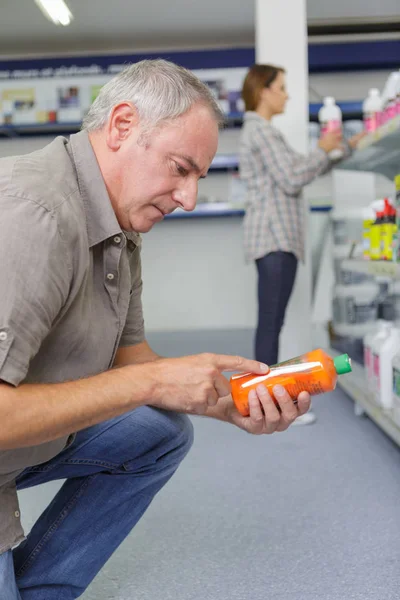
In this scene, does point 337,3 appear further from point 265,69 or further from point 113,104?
point 113,104

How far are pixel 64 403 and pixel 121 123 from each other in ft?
1.59

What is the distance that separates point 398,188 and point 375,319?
1251 millimetres

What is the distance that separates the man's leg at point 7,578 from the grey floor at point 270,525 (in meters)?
0.50

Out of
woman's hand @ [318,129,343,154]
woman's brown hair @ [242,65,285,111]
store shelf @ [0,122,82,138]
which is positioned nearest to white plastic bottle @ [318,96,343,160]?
woman's hand @ [318,129,343,154]

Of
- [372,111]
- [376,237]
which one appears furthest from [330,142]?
[376,237]

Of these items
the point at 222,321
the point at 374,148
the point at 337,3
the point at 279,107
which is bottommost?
the point at 222,321

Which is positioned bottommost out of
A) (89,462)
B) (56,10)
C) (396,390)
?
(396,390)

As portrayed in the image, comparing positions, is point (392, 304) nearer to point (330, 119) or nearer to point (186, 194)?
point (330, 119)

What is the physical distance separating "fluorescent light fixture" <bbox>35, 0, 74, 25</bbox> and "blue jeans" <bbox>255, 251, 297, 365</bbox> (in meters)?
3.46

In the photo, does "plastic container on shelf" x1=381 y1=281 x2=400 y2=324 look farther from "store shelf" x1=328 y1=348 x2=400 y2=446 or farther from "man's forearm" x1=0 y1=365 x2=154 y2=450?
"man's forearm" x1=0 y1=365 x2=154 y2=450

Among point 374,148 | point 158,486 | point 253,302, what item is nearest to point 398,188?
point 374,148

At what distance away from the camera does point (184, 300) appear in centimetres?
708

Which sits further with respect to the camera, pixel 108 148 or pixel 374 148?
pixel 374 148

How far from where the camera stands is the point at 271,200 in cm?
323
